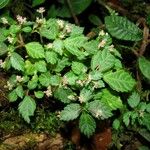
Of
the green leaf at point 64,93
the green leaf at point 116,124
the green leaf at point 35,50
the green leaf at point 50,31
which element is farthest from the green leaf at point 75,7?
the green leaf at point 116,124

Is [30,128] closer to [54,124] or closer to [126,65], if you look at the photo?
[54,124]

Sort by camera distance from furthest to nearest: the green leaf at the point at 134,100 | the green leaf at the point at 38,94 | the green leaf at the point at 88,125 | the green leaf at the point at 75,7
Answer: the green leaf at the point at 75,7 < the green leaf at the point at 134,100 < the green leaf at the point at 38,94 < the green leaf at the point at 88,125

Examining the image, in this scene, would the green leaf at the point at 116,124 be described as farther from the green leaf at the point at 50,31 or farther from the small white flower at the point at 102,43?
the green leaf at the point at 50,31

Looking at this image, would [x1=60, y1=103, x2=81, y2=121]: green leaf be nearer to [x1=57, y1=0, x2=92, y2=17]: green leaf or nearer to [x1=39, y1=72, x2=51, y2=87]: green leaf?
[x1=39, y1=72, x2=51, y2=87]: green leaf

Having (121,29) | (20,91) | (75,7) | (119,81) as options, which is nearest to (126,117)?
(119,81)

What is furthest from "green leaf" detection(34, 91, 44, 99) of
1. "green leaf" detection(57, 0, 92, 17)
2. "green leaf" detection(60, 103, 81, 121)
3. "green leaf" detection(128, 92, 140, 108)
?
"green leaf" detection(57, 0, 92, 17)
